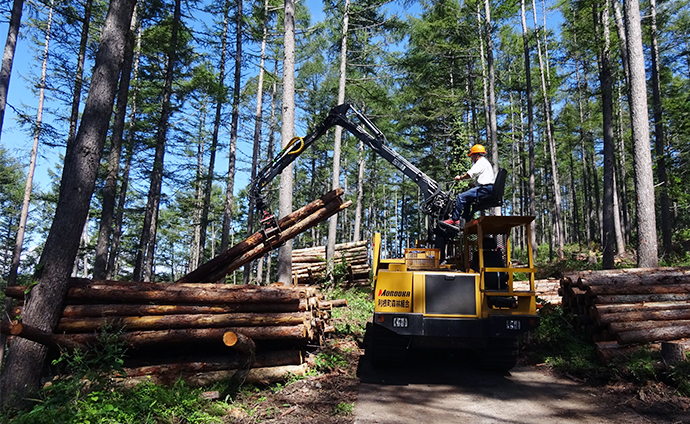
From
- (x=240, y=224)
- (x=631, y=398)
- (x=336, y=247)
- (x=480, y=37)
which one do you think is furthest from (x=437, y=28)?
(x=240, y=224)

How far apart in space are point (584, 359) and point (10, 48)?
17.4 m

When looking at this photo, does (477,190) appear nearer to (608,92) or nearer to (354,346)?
(354,346)

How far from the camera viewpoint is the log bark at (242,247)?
789 cm

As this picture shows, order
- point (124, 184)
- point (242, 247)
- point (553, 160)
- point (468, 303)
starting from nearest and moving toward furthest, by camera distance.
Answer: point (468, 303), point (242, 247), point (124, 184), point (553, 160)

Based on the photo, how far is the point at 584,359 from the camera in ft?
23.8

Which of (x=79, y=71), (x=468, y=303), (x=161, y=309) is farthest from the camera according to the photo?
(x=79, y=71)

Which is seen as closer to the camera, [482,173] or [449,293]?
[449,293]

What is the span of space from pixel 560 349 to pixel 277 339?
19.6ft

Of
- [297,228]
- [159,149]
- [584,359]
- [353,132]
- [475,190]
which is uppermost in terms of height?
[159,149]

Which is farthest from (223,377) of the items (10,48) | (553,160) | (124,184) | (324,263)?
(553,160)

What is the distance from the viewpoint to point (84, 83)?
15430 mm

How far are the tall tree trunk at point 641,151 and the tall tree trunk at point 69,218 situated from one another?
440 inches

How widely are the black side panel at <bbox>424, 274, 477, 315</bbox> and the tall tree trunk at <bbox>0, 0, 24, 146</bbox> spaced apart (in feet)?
43.5

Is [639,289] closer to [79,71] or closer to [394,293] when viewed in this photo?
[394,293]
